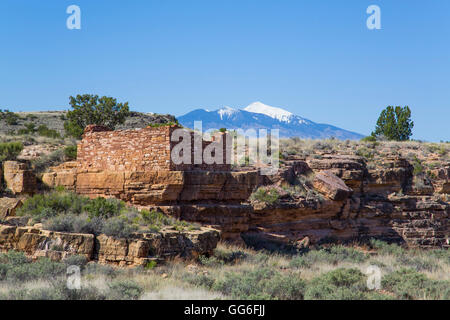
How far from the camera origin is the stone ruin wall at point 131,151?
12812 millimetres

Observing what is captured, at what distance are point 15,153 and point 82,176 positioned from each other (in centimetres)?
456

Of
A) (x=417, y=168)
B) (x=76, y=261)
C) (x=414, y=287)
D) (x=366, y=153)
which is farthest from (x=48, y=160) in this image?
(x=417, y=168)

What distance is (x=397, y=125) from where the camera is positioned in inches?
1608

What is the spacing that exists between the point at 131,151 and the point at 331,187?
1062cm

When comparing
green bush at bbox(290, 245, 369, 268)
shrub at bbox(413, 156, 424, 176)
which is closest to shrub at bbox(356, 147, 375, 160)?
shrub at bbox(413, 156, 424, 176)

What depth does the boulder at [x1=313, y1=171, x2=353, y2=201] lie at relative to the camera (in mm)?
19984

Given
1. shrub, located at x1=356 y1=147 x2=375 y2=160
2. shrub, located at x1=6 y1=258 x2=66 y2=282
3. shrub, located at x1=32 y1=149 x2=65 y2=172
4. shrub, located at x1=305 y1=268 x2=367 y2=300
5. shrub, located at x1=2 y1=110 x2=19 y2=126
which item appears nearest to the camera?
shrub, located at x1=305 y1=268 x2=367 y2=300

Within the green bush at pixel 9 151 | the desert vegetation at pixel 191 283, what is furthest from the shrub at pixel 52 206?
the green bush at pixel 9 151

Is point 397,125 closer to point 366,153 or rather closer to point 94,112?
point 366,153

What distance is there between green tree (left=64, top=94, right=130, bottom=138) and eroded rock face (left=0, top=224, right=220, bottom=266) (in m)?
21.7

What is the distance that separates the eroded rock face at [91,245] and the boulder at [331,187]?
11292 millimetres

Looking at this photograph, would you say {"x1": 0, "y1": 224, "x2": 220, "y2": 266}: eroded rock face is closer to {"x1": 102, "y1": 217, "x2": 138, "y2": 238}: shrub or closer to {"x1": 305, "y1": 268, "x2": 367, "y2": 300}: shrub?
{"x1": 102, "y1": 217, "x2": 138, "y2": 238}: shrub

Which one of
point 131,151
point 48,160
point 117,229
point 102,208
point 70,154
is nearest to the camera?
point 117,229
